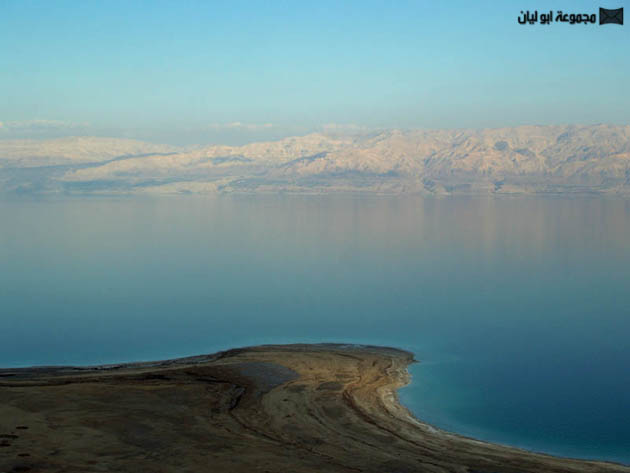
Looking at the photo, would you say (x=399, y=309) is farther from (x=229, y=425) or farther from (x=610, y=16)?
(x=229, y=425)

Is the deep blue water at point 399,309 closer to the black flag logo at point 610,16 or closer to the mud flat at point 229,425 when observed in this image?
the mud flat at point 229,425

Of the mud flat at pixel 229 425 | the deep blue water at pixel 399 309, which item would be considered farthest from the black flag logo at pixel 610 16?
the mud flat at pixel 229 425

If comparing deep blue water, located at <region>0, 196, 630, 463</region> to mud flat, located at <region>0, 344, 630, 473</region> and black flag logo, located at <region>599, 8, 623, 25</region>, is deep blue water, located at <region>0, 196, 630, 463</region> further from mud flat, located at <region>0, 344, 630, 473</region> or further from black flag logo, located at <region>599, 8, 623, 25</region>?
black flag logo, located at <region>599, 8, 623, 25</region>

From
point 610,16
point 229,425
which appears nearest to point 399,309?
point 610,16

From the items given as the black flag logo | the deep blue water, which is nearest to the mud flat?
the deep blue water

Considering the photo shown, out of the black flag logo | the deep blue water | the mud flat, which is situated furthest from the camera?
the black flag logo

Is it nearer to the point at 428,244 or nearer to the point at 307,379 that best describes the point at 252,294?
the point at 307,379

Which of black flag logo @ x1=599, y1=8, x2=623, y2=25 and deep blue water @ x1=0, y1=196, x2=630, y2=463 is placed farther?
black flag logo @ x1=599, y1=8, x2=623, y2=25
